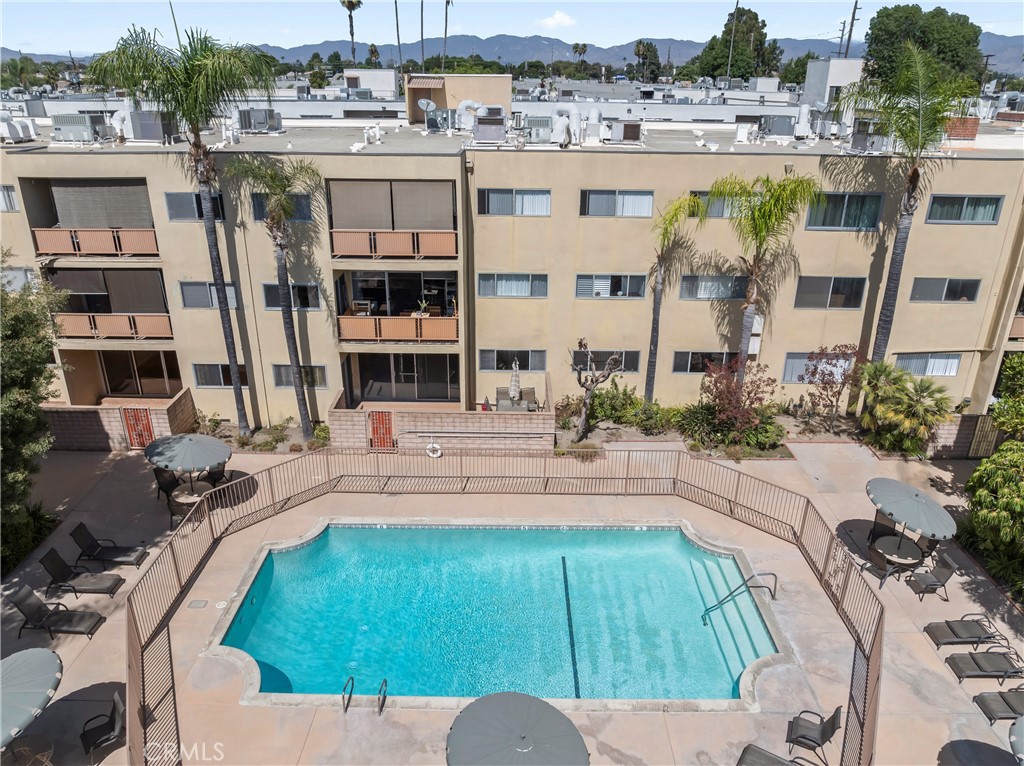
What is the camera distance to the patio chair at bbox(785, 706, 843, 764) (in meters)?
13.1

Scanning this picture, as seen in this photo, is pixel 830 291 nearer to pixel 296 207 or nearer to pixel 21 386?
pixel 296 207

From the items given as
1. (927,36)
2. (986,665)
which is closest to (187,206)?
(986,665)

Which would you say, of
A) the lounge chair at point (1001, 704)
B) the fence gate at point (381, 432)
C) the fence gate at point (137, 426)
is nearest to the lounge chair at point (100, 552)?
the fence gate at point (137, 426)

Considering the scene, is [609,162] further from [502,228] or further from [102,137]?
[102,137]

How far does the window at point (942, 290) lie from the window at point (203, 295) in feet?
79.7

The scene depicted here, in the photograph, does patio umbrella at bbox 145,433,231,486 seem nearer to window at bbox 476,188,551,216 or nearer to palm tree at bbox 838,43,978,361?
window at bbox 476,188,551,216

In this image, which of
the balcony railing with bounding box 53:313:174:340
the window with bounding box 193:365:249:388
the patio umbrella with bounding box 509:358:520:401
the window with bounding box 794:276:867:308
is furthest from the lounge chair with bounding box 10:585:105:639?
the window with bounding box 794:276:867:308

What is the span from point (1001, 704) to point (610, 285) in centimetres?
1628

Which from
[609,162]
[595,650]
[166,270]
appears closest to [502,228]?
[609,162]

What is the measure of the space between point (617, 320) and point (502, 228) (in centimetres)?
542

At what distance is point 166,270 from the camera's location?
24.1m

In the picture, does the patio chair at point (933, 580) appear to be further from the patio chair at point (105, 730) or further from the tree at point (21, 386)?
the tree at point (21, 386)

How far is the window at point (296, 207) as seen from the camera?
23.0 meters

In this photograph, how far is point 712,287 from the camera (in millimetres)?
25141
